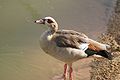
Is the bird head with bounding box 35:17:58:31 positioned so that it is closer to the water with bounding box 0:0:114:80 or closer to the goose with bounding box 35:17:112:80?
the goose with bounding box 35:17:112:80

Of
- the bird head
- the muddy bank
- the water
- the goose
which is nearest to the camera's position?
the goose

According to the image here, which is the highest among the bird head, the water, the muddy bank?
the water

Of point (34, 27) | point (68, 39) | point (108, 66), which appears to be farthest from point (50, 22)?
point (34, 27)

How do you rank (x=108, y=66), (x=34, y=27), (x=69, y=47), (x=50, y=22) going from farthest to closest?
(x=34, y=27)
(x=108, y=66)
(x=50, y=22)
(x=69, y=47)

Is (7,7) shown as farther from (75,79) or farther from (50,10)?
(75,79)

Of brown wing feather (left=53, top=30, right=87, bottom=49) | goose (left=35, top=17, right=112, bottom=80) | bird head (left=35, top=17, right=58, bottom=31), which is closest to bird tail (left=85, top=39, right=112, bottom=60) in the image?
goose (left=35, top=17, right=112, bottom=80)

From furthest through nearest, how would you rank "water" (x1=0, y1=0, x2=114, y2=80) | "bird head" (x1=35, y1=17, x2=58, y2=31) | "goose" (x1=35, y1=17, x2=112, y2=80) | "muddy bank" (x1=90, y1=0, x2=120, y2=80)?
"water" (x1=0, y1=0, x2=114, y2=80)
"muddy bank" (x1=90, y1=0, x2=120, y2=80)
"bird head" (x1=35, y1=17, x2=58, y2=31)
"goose" (x1=35, y1=17, x2=112, y2=80)

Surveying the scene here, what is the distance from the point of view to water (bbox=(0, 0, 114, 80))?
7.27 metres

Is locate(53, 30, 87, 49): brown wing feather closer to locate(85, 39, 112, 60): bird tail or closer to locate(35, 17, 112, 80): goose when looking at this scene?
locate(35, 17, 112, 80): goose

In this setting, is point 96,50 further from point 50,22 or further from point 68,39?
point 50,22

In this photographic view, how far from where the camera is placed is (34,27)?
8.55 meters

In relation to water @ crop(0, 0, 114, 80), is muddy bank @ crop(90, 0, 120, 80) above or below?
below

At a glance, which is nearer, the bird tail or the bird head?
the bird tail

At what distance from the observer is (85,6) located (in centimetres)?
986
